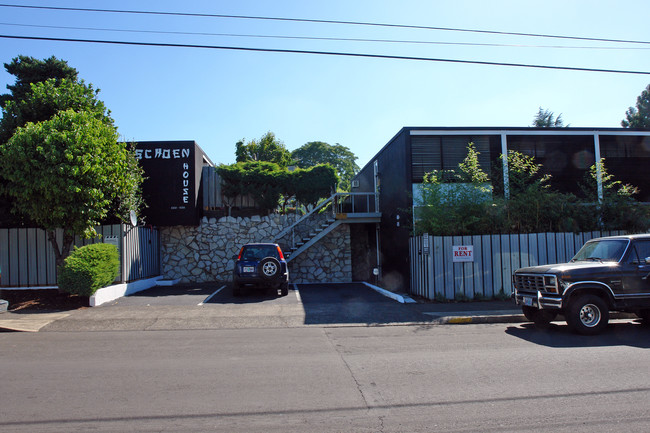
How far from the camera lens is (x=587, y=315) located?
28.4ft

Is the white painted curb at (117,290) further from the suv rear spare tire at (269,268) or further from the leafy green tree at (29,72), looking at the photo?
the leafy green tree at (29,72)

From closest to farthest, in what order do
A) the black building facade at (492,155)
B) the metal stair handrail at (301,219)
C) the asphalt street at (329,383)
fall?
1. the asphalt street at (329,383)
2. the black building facade at (492,155)
3. the metal stair handrail at (301,219)

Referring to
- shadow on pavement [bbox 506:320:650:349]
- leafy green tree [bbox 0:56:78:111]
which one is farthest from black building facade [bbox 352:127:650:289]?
leafy green tree [bbox 0:56:78:111]

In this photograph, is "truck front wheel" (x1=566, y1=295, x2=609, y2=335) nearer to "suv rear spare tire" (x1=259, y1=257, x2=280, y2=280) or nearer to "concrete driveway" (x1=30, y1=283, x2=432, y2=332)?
"concrete driveway" (x1=30, y1=283, x2=432, y2=332)

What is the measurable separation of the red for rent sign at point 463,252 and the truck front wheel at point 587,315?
4412 millimetres

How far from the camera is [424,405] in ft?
15.6

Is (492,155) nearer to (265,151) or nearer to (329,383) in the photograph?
(329,383)

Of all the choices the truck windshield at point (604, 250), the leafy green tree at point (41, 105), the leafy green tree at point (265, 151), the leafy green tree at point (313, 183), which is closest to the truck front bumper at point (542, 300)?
the truck windshield at point (604, 250)

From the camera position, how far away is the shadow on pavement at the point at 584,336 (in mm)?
7715

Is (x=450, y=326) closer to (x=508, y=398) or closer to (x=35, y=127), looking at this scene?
(x=508, y=398)

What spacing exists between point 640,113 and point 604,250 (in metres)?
43.1

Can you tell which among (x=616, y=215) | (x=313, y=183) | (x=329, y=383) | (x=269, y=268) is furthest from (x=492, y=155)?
(x=329, y=383)

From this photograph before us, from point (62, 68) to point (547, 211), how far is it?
1776 centimetres

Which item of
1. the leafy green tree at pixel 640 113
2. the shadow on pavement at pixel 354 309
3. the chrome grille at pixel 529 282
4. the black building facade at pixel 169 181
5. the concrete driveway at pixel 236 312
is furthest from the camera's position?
the leafy green tree at pixel 640 113
